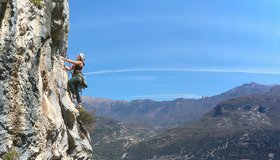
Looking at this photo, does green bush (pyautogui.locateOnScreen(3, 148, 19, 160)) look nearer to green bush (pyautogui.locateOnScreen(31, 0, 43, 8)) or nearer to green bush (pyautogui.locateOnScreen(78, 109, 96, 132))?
green bush (pyautogui.locateOnScreen(31, 0, 43, 8))

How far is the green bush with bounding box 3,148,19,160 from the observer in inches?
457

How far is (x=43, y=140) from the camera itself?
569 inches

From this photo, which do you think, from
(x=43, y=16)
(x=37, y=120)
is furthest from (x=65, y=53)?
(x=37, y=120)

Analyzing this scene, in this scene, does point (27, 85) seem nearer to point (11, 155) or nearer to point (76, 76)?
point (11, 155)

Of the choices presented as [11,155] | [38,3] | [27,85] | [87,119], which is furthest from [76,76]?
[87,119]

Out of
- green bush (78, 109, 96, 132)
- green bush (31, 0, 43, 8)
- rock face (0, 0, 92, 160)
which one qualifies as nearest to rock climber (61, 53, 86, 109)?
rock face (0, 0, 92, 160)

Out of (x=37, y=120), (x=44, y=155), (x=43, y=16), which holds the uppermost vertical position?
(x=43, y=16)

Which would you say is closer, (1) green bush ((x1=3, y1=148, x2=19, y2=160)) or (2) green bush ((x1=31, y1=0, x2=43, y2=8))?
(1) green bush ((x1=3, y1=148, x2=19, y2=160))

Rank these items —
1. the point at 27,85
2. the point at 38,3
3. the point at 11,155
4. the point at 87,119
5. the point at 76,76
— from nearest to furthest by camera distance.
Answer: the point at 11,155, the point at 27,85, the point at 38,3, the point at 76,76, the point at 87,119

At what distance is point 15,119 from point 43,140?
248cm

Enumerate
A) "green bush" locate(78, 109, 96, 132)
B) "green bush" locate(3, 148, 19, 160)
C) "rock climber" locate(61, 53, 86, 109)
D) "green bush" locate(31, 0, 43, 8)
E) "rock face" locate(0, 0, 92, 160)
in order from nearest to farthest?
"green bush" locate(3, 148, 19, 160) < "rock face" locate(0, 0, 92, 160) < "green bush" locate(31, 0, 43, 8) < "rock climber" locate(61, 53, 86, 109) < "green bush" locate(78, 109, 96, 132)

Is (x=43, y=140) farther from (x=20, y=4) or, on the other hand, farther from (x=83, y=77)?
(x=83, y=77)

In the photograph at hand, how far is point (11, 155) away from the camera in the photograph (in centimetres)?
1181

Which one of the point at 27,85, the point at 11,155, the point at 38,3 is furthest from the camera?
the point at 38,3
